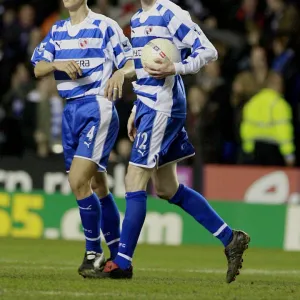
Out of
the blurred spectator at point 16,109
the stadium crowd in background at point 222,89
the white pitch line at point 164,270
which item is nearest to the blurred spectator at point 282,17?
the stadium crowd in background at point 222,89

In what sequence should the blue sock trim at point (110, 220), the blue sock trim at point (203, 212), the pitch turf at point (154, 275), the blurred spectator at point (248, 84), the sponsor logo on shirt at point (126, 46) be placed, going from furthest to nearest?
the blurred spectator at point (248, 84) → the blue sock trim at point (110, 220) → the sponsor logo on shirt at point (126, 46) → the blue sock trim at point (203, 212) → the pitch turf at point (154, 275)

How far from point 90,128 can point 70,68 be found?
1.61 ft

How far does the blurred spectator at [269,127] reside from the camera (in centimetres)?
1464

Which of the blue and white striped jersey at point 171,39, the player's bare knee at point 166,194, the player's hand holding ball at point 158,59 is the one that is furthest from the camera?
the player's bare knee at point 166,194

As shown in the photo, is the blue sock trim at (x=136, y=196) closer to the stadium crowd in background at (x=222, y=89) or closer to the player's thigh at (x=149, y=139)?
the player's thigh at (x=149, y=139)

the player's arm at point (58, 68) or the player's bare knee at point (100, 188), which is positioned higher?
the player's arm at point (58, 68)

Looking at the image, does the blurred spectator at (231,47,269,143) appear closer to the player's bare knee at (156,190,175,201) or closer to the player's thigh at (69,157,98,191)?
the player's bare knee at (156,190,175,201)

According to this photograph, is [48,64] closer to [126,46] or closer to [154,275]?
[126,46]

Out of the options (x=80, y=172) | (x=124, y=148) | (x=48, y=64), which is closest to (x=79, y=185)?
(x=80, y=172)

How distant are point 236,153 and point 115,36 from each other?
6.76 m

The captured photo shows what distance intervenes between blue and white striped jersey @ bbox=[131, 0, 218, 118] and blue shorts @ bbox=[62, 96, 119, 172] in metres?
0.38

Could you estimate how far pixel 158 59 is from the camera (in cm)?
815

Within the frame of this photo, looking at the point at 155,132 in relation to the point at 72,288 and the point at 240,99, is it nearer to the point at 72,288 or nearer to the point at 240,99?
the point at 72,288

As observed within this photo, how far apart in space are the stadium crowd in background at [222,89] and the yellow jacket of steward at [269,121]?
0.01 metres
